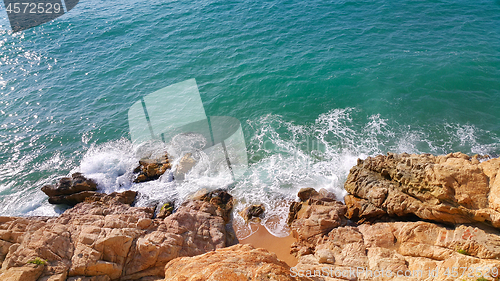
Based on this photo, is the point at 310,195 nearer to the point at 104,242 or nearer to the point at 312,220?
the point at 312,220

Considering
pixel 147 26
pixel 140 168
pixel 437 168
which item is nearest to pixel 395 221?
pixel 437 168

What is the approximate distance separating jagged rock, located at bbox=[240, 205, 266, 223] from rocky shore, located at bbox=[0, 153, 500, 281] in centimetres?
122

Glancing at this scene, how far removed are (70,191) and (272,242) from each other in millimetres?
12569

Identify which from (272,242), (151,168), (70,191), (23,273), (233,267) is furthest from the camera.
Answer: (151,168)

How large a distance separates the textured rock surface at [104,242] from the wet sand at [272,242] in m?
1.43

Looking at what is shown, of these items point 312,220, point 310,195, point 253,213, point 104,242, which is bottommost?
point 253,213

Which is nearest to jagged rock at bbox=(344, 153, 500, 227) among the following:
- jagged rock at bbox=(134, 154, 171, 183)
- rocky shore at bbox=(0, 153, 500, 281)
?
rocky shore at bbox=(0, 153, 500, 281)

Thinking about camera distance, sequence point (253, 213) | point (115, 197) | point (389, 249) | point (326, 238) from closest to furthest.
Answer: point (389, 249), point (326, 238), point (253, 213), point (115, 197)

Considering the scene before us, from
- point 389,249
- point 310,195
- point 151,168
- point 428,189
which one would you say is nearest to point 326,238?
point 389,249

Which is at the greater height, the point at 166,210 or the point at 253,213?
the point at 166,210

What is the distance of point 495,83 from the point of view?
19.9 m

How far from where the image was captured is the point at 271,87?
23125 millimetres

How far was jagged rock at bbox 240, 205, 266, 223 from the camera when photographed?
14.2 m

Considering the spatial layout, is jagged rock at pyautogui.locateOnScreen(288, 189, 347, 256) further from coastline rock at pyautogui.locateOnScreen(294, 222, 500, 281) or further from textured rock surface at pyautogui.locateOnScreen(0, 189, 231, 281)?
textured rock surface at pyautogui.locateOnScreen(0, 189, 231, 281)
